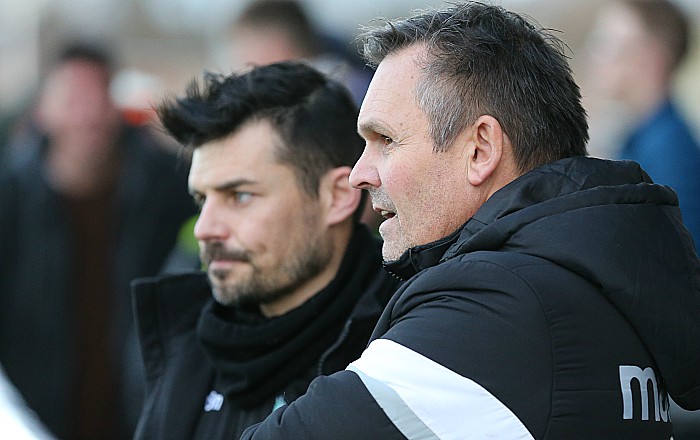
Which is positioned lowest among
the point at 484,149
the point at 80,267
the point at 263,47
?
the point at 80,267

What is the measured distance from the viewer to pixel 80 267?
5.59 m

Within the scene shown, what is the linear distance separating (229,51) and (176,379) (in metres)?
2.76

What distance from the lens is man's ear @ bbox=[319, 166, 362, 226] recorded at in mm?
3135

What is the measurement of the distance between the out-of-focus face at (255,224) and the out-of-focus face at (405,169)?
0.80 meters

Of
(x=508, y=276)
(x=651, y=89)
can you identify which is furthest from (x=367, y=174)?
(x=651, y=89)

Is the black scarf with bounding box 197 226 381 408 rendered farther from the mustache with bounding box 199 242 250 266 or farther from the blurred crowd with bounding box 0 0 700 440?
Result: the blurred crowd with bounding box 0 0 700 440

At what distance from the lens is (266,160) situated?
3.12m

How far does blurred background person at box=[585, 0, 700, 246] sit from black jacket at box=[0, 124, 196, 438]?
7.08 feet

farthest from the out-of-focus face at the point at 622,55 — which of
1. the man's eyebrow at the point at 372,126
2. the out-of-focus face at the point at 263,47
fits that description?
the man's eyebrow at the point at 372,126

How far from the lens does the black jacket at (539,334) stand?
1794 mm

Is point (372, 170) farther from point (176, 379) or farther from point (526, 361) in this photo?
point (176, 379)

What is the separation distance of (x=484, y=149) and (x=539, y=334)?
1.50 feet

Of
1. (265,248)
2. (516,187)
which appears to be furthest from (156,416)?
(516,187)

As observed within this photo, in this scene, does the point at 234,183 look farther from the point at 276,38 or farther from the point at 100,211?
the point at 100,211
